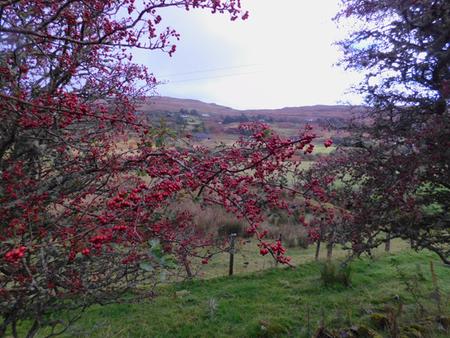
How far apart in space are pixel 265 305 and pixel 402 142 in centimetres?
411

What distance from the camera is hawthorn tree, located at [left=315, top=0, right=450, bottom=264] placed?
4.13 meters

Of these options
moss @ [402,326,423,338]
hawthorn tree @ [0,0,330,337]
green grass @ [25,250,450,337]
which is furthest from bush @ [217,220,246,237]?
hawthorn tree @ [0,0,330,337]

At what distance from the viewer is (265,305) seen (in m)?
7.20

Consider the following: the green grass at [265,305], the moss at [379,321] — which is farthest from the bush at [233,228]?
the moss at [379,321]

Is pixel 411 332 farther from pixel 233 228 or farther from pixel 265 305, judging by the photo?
pixel 233 228

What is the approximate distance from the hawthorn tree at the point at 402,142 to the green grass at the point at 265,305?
153 cm

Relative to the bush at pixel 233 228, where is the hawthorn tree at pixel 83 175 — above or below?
above

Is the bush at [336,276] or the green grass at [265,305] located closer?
the green grass at [265,305]

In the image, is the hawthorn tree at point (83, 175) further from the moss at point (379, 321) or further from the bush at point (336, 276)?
the bush at point (336, 276)

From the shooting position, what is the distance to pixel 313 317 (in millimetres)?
6504

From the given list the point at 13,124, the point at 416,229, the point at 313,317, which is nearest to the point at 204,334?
the point at 313,317

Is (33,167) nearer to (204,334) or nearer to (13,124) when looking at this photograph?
(13,124)

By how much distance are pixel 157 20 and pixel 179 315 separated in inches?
219

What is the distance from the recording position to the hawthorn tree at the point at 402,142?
13.6 feet
